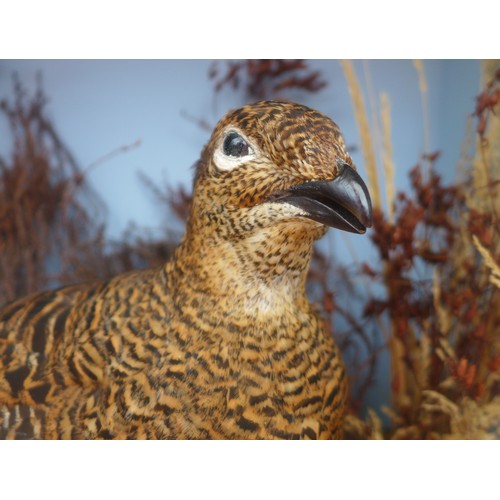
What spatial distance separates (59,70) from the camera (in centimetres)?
129

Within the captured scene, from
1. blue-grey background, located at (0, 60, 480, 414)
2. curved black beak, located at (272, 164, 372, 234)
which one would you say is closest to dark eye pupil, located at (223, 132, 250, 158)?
curved black beak, located at (272, 164, 372, 234)

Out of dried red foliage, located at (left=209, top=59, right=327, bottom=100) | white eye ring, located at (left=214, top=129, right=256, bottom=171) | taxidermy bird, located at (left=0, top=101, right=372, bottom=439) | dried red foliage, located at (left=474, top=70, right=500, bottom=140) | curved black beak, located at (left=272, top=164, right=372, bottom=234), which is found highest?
dried red foliage, located at (left=209, top=59, right=327, bottom=100)

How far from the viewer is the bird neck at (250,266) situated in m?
0.94

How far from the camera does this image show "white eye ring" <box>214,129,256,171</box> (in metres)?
0.93

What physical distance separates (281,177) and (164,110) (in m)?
0.62

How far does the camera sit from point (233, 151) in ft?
3.13

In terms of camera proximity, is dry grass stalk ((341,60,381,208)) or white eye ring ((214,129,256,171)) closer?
white eye ring ((214,129,256,171))

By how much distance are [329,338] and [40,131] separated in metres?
0.92

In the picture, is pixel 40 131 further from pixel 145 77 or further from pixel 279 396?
pixel 279 396

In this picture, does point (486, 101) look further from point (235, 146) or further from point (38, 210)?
point (38, 210)

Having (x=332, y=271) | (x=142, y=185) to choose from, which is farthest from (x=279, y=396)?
(x=142, y=185)

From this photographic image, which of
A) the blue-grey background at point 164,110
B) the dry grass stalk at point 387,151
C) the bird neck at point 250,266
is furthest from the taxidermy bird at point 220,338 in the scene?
the dry grass stalk at point 387,151

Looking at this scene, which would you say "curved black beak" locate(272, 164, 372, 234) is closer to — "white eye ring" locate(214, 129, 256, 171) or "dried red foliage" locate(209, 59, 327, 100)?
"white eye ring" locate(214, 129, 256, 171)

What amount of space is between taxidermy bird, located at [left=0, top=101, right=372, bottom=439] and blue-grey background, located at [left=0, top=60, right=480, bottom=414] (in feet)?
1.14
